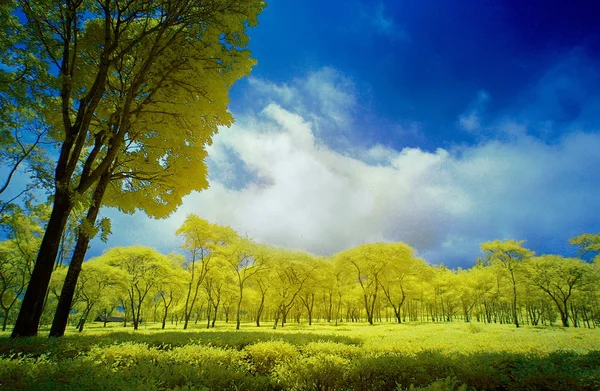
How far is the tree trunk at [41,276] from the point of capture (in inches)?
266

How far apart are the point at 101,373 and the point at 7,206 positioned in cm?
1134

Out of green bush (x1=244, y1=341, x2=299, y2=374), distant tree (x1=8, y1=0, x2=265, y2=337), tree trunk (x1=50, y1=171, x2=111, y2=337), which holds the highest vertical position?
distant tree (x1=8, y1=0, x2=265, y2=337)

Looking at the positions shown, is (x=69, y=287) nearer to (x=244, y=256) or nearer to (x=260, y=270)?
(x=244, y=256)

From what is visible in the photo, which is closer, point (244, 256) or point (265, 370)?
point (265, 370)

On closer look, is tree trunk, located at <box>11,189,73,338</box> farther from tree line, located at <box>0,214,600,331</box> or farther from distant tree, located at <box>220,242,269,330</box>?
distant tree, located at <box>220,242,269,330</box>

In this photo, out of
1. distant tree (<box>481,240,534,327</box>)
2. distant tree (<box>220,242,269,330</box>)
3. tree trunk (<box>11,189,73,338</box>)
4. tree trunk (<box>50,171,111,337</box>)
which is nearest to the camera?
tree trunk (<box>11,189,73,338</box>)

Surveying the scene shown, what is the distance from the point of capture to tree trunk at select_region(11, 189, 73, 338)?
675 centimetres

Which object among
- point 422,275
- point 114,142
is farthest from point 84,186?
point 422,275

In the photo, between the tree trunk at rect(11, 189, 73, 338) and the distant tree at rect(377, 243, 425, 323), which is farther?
the distant tree at rect(377, 243, 425, 323)

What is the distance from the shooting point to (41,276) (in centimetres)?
691

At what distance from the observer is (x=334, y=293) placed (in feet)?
169

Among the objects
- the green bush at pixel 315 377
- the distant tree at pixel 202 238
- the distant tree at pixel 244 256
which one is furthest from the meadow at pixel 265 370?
the distant tree at pixel 244 256

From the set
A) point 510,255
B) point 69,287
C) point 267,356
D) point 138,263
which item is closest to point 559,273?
point 510,255

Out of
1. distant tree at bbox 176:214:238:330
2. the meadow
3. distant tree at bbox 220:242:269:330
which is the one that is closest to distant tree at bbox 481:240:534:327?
distant tree at bbox 220:242:269:330
